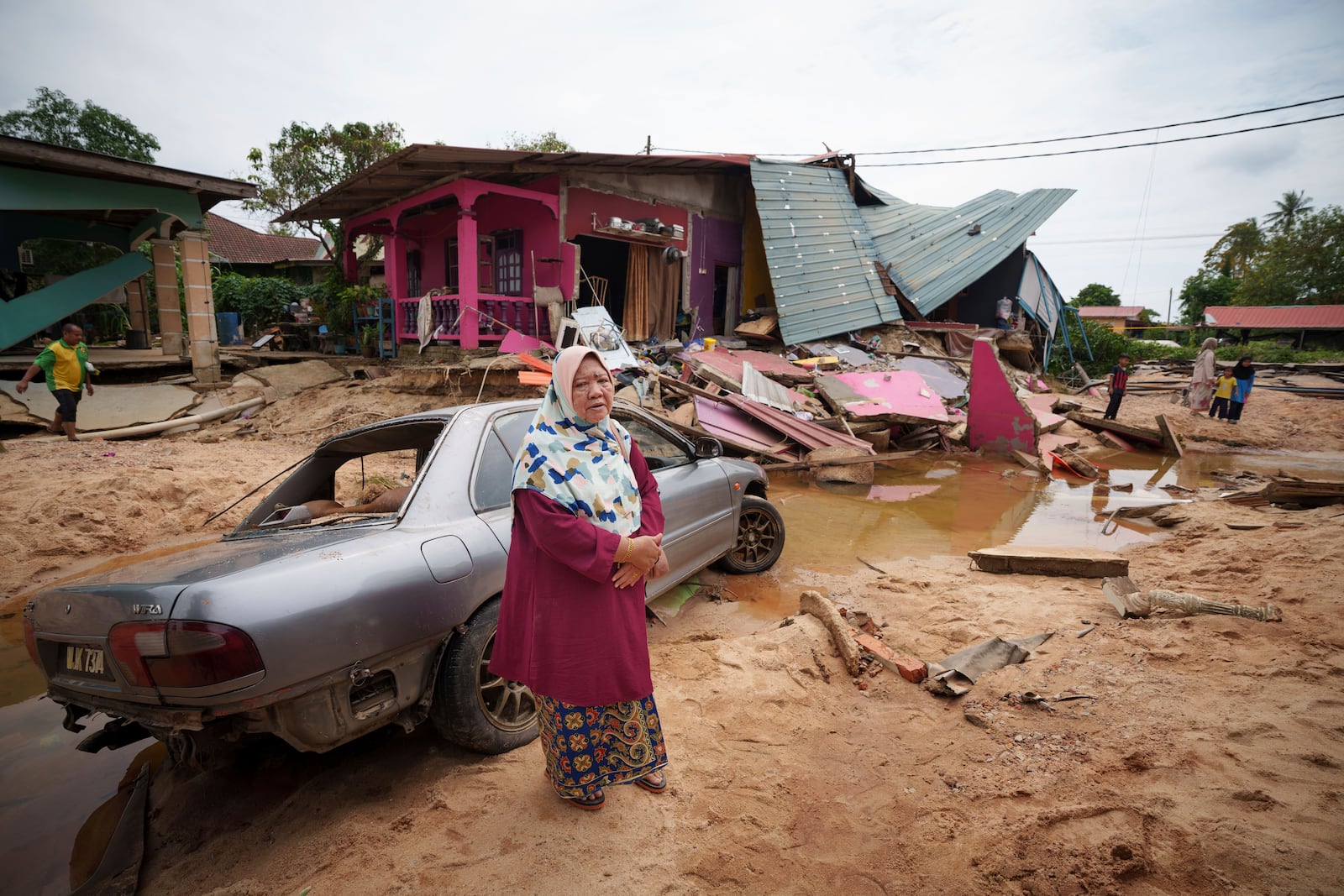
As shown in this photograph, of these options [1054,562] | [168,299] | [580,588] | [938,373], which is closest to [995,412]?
[938,373]

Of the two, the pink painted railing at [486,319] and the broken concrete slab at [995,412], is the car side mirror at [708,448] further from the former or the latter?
the pink painted railing at [486,319]

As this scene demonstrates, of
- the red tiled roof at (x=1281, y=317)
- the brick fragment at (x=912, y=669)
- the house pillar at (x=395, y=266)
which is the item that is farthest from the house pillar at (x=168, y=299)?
the red tiled roof at (x=1281, y=317)

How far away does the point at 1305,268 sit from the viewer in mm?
43375

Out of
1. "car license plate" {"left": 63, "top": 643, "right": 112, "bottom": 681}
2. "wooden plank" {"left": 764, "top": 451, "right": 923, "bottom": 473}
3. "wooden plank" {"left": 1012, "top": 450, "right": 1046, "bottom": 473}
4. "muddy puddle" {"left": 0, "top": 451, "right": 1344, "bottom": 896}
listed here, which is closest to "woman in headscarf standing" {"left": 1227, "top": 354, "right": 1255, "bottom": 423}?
"muddy puddle" {"left": 0, "top": 451, "right": 1344, "bottom": 896}

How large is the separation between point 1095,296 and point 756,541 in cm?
7023

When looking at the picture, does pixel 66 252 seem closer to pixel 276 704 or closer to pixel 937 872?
pixel 276 704

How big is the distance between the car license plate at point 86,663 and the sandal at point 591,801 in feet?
5.07

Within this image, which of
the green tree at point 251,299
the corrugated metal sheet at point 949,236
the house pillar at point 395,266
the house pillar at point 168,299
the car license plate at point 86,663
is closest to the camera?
the car license plate at point 86,663

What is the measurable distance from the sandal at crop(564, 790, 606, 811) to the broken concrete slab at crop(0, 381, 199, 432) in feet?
35.2

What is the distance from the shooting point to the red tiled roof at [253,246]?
29.0 m

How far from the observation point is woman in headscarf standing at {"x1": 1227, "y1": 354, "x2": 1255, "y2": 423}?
13430 mm

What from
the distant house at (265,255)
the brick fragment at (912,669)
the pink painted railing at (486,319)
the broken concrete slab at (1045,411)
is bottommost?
the brick fragment at (912,669)

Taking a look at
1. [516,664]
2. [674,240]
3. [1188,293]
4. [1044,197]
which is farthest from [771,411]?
[1188,293]

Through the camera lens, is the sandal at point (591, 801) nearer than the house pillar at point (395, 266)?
Yes
